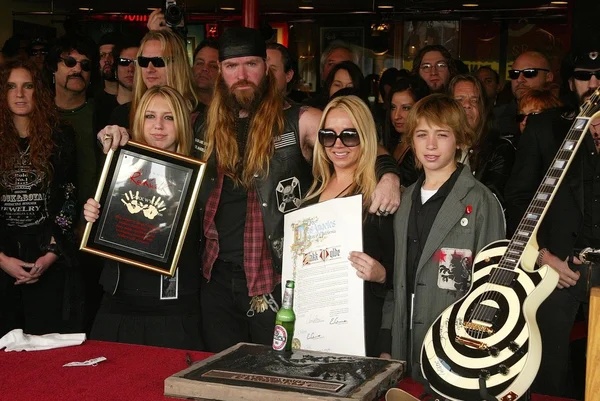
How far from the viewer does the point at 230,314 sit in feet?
13.4

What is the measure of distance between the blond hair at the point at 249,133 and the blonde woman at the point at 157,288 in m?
0.15

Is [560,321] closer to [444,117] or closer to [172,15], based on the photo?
[444,117]

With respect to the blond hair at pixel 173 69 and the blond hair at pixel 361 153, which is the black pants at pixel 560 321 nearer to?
the blond hair at pixel 361 153

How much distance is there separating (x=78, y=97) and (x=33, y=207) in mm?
1069

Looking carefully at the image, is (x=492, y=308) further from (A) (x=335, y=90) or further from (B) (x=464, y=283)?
(A) (x=335, y=90)

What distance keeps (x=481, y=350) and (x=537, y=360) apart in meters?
0.17

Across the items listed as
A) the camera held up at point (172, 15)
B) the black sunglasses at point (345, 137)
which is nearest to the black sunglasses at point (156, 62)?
the camera held up at point (172, 15)

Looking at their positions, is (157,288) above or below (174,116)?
below

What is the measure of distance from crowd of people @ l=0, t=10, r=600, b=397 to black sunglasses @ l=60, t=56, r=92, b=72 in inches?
20.1

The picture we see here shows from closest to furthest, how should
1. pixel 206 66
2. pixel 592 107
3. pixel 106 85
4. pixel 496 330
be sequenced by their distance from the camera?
pixel 496 330
pixel 592 107
pixel 206 66
pixel 106 85

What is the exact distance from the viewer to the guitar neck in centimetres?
268

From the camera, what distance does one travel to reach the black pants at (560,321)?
162 inches

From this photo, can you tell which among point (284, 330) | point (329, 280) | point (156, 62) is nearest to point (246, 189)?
point (329, 280)

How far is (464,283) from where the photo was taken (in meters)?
3.52
